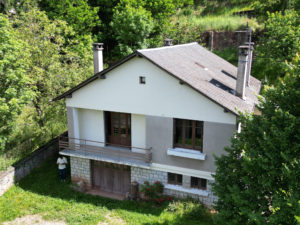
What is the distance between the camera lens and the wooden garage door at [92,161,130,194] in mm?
17875

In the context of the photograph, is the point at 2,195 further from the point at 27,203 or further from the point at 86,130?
the point at 86,130

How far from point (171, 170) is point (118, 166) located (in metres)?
3.67

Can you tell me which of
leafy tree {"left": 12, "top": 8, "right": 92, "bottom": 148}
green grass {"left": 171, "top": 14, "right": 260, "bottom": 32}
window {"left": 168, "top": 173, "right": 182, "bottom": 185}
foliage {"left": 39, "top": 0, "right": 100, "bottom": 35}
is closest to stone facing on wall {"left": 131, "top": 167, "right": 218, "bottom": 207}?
window {"left": 168, "top": 173, "right": 182, "bottom": 185}

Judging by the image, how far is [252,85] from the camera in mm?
21328

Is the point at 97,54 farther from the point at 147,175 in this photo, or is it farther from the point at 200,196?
the point at 200,196

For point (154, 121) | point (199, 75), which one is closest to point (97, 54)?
point (154, 121)

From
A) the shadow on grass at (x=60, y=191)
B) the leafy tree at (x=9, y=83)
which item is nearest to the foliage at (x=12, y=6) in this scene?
the leafy tree at (x=9, y=83)

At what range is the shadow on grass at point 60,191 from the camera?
16.1 meters

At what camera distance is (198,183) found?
52.6 ft

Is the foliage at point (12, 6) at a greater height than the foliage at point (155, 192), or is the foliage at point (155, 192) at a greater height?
the foliage at point (12, 6)

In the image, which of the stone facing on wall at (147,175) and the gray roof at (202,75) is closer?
the gray roof at (202,75)

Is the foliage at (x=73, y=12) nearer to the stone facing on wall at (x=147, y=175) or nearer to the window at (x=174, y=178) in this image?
the stone facing on wall at (x=147, y=175)

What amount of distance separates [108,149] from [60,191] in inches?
167

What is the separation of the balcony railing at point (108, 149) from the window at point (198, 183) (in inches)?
107
